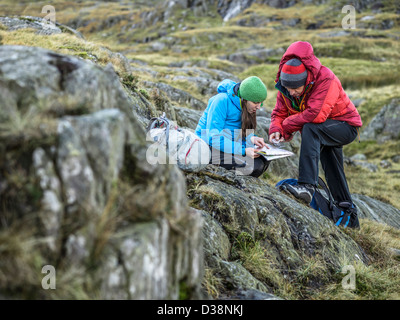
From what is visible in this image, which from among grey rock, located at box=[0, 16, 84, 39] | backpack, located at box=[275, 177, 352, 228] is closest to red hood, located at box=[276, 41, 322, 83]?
backpack, located at box=[275, 177, 352, 228]

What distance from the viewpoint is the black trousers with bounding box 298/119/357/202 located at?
6.54m

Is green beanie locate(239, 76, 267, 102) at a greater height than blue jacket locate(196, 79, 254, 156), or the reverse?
green beanie locate(239, 76, 267, 102)

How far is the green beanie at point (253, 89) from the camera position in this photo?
609 cm

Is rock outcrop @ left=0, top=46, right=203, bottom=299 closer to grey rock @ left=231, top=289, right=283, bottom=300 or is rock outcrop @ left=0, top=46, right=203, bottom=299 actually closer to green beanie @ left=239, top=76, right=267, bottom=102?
grey rock @ left=231, top=289, right=283, bottom=300

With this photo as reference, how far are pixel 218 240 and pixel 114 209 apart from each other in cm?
237

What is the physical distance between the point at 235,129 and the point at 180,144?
1690 millimetres

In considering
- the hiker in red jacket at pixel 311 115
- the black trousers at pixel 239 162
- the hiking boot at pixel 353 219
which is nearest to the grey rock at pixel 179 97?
the hiker in red jacket at pixel 311 115

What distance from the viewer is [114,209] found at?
261cm

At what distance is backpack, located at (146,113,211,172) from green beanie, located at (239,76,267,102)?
132 centimetres

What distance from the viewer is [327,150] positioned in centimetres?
744

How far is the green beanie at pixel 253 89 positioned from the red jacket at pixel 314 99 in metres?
0.75

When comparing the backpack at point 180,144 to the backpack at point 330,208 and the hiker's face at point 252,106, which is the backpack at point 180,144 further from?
the backpack at point 330,208

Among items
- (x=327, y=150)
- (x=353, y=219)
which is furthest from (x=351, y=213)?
(x=327, y=150)

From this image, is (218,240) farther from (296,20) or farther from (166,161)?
(296,20)
